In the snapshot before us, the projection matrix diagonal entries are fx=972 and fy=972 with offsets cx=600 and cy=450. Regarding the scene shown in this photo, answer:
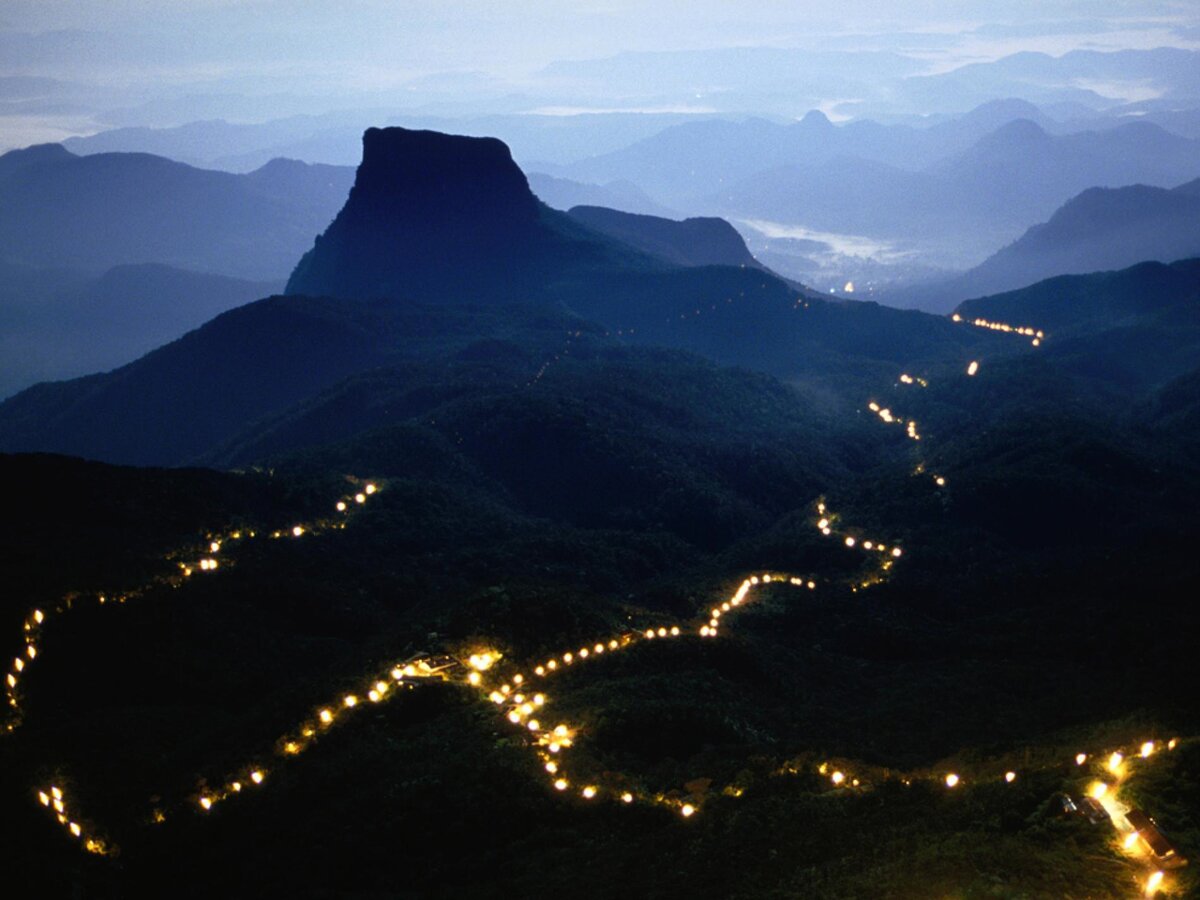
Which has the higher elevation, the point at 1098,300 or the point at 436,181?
the point at 436,181

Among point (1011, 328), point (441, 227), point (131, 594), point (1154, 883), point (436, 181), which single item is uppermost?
point (436, 181)

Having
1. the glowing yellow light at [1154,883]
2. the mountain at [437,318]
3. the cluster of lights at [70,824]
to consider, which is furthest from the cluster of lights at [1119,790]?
the mountain at [437,318]

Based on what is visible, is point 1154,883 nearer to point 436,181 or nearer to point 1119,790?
point 1119,790

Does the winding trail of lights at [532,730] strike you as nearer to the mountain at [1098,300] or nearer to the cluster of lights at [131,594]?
the cluster of lights at [131,594]

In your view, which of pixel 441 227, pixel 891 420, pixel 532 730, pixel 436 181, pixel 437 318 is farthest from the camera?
pixel 436 181

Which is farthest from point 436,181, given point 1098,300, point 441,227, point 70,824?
point 70,824

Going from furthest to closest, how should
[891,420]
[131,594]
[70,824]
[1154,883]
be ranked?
[891,420], [131,594], [70,824], [1154,883]

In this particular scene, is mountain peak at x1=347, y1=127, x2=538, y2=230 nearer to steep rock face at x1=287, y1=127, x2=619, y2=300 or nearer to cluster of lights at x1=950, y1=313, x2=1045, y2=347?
steep rock face at x1=287, y1=127, x2=619, y2=300
